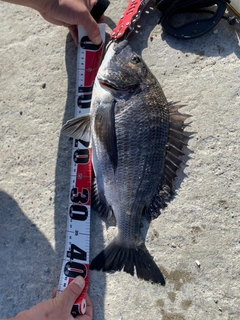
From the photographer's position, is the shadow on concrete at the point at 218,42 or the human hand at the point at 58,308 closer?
the human hand at the point at 58,308

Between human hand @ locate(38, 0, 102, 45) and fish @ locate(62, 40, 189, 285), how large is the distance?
0.85 feet

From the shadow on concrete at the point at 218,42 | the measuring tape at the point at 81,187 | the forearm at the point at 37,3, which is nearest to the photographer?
the forearm at the point at 37,3

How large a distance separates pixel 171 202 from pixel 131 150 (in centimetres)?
54

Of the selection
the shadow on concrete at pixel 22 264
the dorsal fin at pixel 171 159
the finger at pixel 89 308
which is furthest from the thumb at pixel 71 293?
the dorsal fin at pixel 171 159

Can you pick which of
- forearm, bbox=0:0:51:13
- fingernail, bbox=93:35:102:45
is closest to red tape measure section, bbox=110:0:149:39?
fingernail, bbox=93:35:102:45

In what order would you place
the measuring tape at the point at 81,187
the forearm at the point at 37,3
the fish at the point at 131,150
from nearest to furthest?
the fish at the point at 131,150 → the forearm at the point at 37,3 → the measuring tape at the point at 81,187

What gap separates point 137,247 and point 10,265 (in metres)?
0.97

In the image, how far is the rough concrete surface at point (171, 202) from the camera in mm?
2225

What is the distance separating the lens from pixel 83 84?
7.93ft

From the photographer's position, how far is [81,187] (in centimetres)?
233

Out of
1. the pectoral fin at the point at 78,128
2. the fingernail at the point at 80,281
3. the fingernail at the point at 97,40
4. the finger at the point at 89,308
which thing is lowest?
the finger at the point at 89,308

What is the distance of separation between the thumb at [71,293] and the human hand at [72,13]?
1.73 m

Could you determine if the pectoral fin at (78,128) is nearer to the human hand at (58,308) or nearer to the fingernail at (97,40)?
the fingernail at (97,40)

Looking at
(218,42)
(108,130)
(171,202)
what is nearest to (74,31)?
(108,130)
